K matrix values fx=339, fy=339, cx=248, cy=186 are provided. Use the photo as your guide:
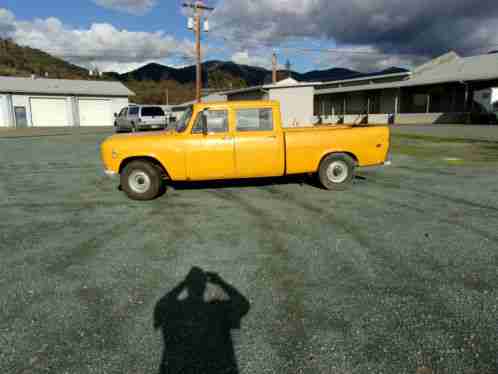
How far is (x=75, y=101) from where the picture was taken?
40438 millimetres

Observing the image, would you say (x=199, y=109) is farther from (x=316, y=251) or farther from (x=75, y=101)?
(x=75, y=101)

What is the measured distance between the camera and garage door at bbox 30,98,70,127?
128 ft

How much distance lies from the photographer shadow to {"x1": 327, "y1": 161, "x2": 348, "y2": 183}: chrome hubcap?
14.8 feet

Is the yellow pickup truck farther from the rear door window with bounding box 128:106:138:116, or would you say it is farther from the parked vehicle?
the rear door window with bounding box 128:106:138:116

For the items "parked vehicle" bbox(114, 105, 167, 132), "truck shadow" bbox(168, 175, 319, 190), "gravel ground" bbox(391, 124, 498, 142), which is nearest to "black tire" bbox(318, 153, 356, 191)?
"truck shadow" bbox(168, 175, 319, 190)

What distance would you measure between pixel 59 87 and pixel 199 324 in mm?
46340

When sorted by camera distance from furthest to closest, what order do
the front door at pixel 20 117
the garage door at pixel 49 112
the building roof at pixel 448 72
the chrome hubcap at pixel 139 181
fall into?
the garage door at pixel 49 112 → the front door at pixel 20 117 → the building roof at pixel 448 72 → the chrome hubcap at pixel 139 181

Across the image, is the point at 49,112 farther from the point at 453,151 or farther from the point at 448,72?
the point at 448,72

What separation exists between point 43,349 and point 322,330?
86.9 inches

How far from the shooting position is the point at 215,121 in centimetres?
689

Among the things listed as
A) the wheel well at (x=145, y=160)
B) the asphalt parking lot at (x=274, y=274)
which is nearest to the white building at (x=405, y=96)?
the wheel well at (x=145, y=160)

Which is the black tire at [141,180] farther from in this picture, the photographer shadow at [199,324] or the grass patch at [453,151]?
the grass patch at [453,151]

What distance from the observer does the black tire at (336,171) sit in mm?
7422

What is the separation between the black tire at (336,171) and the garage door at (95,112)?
4099cm
